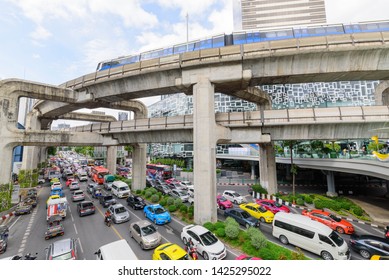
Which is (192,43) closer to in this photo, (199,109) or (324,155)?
(199,109)

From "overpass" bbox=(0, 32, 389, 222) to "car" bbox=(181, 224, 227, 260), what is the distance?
3031mm

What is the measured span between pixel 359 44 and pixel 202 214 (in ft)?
63.6

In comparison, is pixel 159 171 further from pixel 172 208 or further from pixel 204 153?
pixel 204 153

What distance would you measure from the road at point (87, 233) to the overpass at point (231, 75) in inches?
151

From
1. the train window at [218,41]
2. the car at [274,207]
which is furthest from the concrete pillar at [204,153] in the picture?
the car at [274,207]

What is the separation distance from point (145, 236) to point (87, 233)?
6504 millimetres

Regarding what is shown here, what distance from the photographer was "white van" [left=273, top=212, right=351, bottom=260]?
11125mm

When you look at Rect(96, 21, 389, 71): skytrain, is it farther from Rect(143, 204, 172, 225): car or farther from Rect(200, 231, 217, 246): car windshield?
Rect(200, 231, 217, 246): car windshield

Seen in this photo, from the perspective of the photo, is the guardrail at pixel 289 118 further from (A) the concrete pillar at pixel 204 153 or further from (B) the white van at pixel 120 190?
(B) the white van at pixel 120 190

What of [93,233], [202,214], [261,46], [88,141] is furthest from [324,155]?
[88,141]

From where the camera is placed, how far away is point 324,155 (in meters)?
26.2

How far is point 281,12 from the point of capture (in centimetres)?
7875

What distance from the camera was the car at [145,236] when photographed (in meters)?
12.5

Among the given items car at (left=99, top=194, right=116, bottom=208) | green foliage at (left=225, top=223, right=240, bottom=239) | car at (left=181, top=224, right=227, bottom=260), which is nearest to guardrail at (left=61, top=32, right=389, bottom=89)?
green foliage at (left=225, top=223, right=240, bottom=239)
